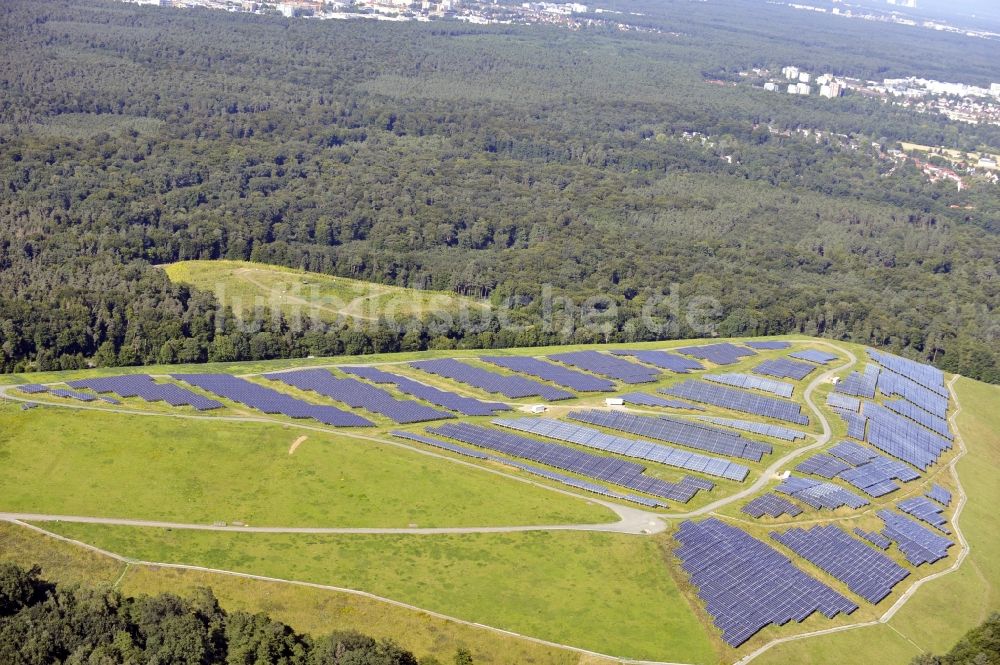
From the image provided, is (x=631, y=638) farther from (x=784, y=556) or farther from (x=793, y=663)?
(x=784, y=556)

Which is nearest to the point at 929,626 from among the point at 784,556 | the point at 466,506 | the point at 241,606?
the point at 784,556

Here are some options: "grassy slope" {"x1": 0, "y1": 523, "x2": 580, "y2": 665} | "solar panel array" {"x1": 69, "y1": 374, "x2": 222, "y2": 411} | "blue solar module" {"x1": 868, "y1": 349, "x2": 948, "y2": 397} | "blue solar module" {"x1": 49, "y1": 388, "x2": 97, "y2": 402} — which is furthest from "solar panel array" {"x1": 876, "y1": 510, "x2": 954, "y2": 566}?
"blue solar module" {"x1": 49, "y1": 388, "x2": 97, "y2": 402}

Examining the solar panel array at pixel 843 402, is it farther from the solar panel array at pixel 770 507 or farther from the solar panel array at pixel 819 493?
the solar panel array at pixel 770 507

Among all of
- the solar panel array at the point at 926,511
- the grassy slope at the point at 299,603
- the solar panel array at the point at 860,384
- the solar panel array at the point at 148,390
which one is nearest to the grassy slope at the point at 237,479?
the solar panel array at the point at 148,390

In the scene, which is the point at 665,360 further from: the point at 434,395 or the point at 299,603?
the point at 299,603

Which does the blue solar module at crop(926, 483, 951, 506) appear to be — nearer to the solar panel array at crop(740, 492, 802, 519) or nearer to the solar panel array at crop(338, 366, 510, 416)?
the solar panel array at crop(740, 492, 802, 519)
